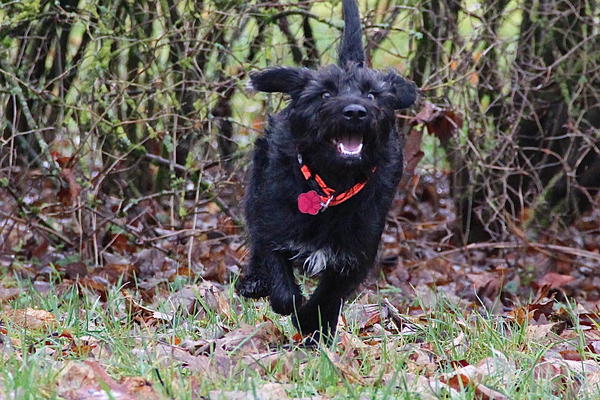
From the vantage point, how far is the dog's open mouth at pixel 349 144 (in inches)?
169

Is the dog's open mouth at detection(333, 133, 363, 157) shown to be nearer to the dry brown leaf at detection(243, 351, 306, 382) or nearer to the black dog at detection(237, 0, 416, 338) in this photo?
the black dog at detection(237, 0, 416, 338)

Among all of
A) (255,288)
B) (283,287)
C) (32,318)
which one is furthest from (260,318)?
(32,318)

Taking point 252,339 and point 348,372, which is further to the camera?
point 252,339

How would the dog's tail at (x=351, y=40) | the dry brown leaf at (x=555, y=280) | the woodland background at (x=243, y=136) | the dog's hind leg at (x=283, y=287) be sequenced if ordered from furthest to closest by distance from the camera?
the dry brown leaf at (x=555, y=280) < the woodland background at (x=243, y=136) < the dog's tail at (x=351, y=40) < the dog's hind leg at (x=283, y=287)

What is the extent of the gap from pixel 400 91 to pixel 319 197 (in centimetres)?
67

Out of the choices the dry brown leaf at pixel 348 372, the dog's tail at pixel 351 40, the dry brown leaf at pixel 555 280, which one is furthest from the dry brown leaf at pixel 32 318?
the dry brown leaf at pixel 555 280

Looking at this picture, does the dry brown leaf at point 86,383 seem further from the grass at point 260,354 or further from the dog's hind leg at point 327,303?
the dog's hind leg at point 327,303

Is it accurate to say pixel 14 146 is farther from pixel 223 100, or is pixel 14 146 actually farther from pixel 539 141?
pixel 539 141

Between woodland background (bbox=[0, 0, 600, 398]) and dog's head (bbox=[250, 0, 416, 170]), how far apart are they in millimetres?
1475

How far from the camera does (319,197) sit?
4.39 metres

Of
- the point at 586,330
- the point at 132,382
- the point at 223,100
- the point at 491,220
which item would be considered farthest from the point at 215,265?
the point at 132,382

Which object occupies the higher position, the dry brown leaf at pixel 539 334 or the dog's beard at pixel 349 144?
the dog's beard at pixel 349 144

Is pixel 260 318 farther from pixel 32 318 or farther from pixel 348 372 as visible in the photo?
pixel 348 372

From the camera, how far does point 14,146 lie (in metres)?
6.62
